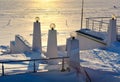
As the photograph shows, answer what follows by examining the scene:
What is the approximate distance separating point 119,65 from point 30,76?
10.3ft

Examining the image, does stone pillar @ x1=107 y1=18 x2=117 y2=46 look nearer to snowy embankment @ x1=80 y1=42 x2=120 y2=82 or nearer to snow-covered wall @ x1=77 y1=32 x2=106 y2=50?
snowy embankment @ x1=80 y1=42 x2=120 y2=82

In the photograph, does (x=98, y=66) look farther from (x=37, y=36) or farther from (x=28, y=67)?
(x=37, y=36)

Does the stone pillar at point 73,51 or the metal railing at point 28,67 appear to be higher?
the stone pillar at point 73,51

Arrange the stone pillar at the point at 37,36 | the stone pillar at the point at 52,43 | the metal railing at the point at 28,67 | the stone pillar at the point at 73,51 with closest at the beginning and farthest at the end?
1. the metal railing at the point at 28,67
2. the stone pillar at the point at 73,51
3. the stone pillar at the point at 52,43
4. the stone pillar at the point at 37,36

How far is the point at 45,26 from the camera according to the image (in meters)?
29.1

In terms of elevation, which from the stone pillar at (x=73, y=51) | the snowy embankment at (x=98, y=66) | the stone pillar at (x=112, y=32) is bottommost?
the snowy embankment at (x=98, y=66)

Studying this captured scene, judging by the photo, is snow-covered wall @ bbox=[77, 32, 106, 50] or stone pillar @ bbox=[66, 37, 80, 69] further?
snow-covered wall @ bbox=[77, 32, 106, 50]

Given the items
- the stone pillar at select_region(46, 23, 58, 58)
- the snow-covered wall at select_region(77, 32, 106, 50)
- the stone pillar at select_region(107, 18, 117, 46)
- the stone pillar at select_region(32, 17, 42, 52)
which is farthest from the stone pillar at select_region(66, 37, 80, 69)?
the snow-covered wall at select_region(77, 32, 106, 50)

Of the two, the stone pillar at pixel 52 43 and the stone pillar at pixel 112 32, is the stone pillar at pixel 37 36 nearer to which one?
the stone pillar at pixel 52 43

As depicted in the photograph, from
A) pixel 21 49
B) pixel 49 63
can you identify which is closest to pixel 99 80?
pixel 49 63

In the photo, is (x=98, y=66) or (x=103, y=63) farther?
(x=103, y=63)

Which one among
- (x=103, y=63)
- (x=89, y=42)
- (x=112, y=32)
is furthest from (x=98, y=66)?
(x=89, y=42)

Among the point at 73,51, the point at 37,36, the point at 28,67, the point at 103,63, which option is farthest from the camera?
the point at 37,36

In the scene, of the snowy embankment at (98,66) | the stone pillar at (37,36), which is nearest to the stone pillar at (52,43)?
the snowy embankment at (98,66)
